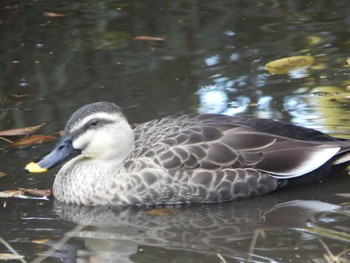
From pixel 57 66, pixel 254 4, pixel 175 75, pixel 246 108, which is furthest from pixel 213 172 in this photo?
pixel 254 4

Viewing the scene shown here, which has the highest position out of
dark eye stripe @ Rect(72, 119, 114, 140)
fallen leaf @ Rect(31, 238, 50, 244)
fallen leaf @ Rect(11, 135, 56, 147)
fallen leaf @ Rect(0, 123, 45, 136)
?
dark eye stripe @ Rect(72, 119, 114, 140)

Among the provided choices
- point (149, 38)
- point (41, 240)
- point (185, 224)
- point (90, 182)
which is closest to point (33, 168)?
point (90, 182)

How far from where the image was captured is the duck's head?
7.83 meters

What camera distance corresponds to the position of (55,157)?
7.82m

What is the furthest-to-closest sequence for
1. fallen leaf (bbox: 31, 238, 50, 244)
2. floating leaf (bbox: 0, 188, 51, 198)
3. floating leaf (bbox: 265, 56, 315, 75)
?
floating leaf (bbox: 265, 56, 315, 75)
floating leaf (bbox: 0, 188, 51, 198)
fallen leaf (bbox: 31, 238, 50, 244)

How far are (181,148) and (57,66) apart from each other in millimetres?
3610

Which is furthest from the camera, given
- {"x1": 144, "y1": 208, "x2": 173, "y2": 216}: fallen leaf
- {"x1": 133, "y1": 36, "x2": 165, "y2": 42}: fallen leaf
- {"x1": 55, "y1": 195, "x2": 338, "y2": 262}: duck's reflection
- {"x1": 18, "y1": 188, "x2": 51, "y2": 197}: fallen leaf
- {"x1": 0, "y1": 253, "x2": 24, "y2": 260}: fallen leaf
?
{"x1": 133, "y1": 36, "x2": 165, "y2": 42}: fallen leaf

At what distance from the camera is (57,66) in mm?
11070

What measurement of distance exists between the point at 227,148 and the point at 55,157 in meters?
1.34

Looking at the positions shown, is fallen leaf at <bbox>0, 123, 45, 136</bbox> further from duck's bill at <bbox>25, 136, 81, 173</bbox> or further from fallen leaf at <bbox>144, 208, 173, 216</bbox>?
fallen leaf at <bbox>144, 208, 173, 216</bbox>

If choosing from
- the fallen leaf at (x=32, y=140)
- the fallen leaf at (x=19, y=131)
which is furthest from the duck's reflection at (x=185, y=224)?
the fallen leaf at (x=19, y=131)

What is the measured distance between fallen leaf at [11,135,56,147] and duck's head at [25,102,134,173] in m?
0.86

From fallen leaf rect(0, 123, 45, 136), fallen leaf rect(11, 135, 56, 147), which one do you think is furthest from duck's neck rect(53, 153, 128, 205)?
fallen leaf rect(0, 123, 45, 136)

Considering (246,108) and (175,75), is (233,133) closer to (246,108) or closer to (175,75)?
(246,108)
